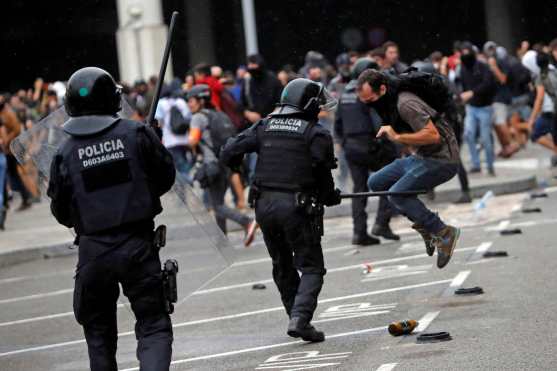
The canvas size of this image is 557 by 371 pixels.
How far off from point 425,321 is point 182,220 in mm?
1729

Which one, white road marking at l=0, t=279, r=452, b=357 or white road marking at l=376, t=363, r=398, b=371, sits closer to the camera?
white road marking at l=376, t=363, r=398, b=371

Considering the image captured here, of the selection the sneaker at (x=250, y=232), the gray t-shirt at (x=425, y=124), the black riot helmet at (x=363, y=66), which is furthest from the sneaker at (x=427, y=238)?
the sneaker at (x=250, y=232)

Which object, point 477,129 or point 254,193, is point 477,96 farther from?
point 254,193

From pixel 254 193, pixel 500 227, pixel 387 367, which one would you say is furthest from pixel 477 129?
pixel 387 367

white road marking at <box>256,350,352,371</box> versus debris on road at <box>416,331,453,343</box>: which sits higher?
debris on road at <box>416,331,453,343</box>

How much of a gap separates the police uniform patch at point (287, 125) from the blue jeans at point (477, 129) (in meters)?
10.8

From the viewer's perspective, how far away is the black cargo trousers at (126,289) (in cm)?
634

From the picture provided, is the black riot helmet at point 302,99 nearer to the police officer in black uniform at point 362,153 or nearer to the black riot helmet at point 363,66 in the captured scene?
the black riot helmet at point 363,66

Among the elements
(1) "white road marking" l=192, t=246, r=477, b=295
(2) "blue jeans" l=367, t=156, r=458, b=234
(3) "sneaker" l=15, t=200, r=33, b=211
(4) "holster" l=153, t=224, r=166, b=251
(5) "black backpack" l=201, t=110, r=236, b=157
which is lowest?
(3) "sneaker" l=15, t=200, r=33, b=211

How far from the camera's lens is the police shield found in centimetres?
816

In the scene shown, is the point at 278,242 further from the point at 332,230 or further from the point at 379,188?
the point at 332,230

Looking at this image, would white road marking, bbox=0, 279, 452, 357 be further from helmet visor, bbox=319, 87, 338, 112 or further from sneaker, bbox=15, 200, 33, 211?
sneaker, bbox=15, 200, 33, 211

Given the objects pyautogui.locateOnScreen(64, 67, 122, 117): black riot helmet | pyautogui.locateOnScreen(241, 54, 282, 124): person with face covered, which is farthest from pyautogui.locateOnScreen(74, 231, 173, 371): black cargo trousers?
pyautogui.locateOnScreen(241, 54, 282, 124): person with face covered

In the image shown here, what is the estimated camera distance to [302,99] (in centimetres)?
861
